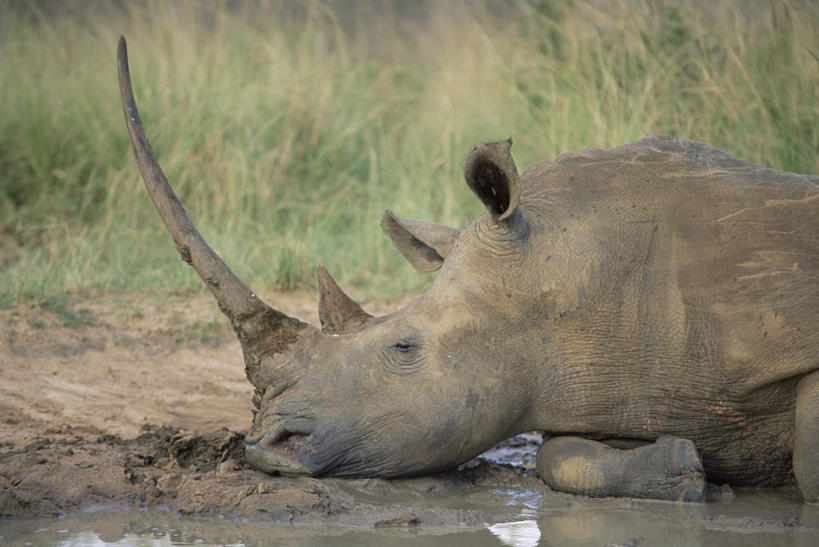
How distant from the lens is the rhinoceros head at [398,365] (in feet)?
12.1

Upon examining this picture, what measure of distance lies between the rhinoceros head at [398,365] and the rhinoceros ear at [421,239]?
436 millimetres

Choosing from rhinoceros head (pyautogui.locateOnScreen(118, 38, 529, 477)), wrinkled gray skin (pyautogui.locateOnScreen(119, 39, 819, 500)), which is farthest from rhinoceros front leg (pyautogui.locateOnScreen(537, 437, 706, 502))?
rhinoceros head (pyautogui.locateOnScreen(118, 38, 529, 477))

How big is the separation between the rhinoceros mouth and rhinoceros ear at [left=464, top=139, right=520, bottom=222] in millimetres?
928

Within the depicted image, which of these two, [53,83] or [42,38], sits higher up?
[42,38]

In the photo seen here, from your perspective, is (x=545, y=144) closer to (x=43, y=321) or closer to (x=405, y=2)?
(x=43, y=321)

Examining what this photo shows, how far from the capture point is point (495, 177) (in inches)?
146

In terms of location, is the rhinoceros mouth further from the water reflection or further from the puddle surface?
the water reflection

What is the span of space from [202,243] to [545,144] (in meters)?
4.40

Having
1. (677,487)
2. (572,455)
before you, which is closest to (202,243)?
(572,455)

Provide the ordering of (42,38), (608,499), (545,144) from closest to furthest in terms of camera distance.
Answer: (608,499), (545,144), (42,38)

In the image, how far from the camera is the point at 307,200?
27.5ft

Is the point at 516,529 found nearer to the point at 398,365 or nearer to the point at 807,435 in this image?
the point at 398,365

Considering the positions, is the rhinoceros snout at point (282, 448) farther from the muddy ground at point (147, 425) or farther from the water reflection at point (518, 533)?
the water reflection at point (518, 533)

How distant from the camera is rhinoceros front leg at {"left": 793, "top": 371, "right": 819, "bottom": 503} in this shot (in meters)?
3.58
